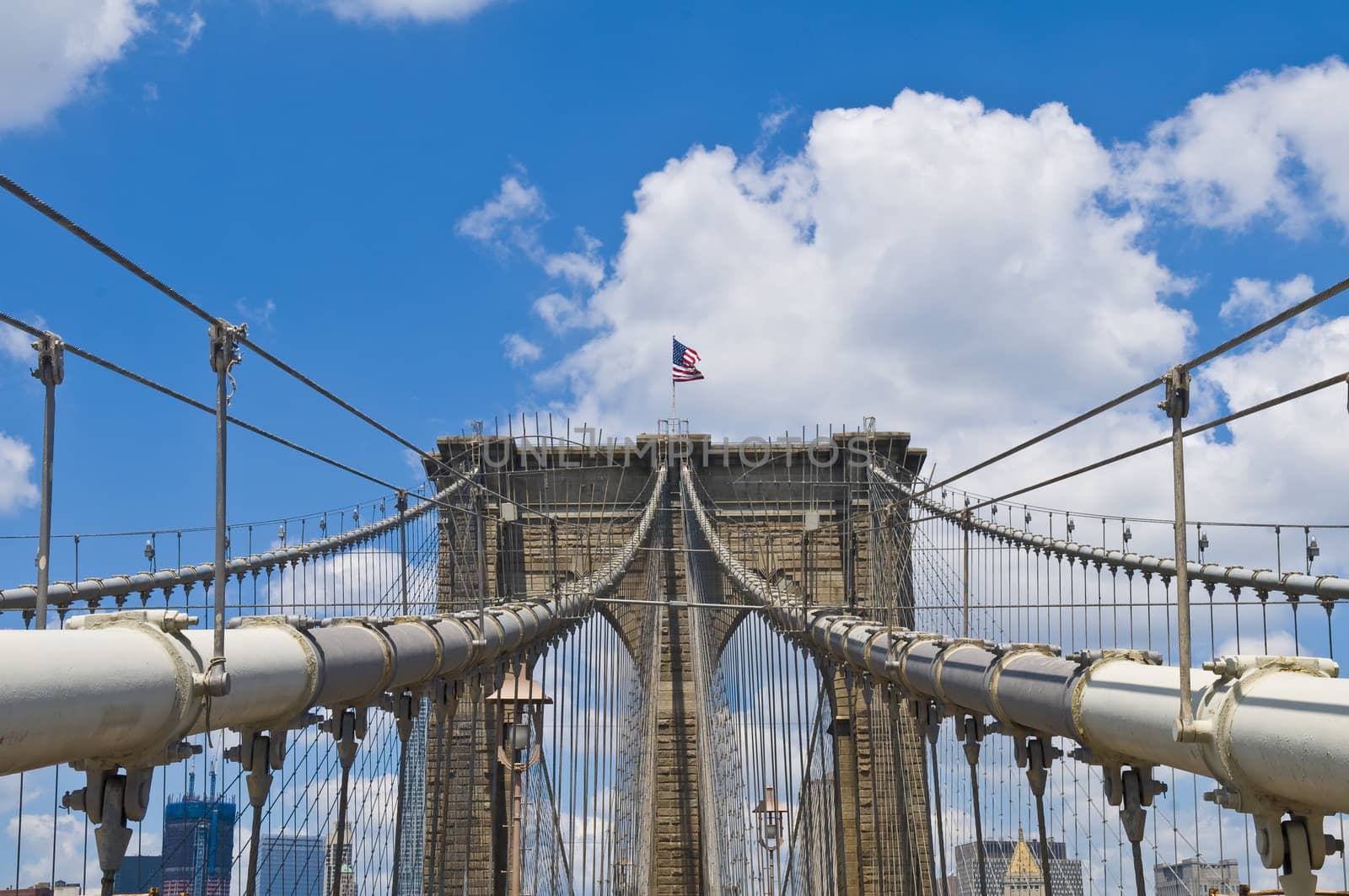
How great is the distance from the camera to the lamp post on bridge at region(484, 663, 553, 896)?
12.1 m

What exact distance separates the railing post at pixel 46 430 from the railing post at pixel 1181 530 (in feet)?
9.14

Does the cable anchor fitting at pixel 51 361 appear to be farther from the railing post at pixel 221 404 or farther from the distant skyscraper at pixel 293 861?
the distant skyscraper at pixel 293 861

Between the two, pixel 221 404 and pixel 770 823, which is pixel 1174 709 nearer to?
pixel 221 404

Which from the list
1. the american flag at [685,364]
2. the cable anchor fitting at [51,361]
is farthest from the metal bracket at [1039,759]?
the american flag at [685,364]

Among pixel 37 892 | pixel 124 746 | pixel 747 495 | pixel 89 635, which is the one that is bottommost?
pixel 37 892

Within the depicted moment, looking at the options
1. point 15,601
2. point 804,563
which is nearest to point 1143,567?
point 804,563

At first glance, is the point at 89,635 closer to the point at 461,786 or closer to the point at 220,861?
the point at 220,861

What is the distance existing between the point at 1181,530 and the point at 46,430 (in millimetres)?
2984

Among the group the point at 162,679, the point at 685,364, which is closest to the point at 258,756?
the point at 162,679

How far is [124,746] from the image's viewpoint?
3.39 meters

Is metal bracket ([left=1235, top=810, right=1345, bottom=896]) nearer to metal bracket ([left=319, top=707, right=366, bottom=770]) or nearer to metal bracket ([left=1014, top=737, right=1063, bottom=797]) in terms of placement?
metal bracket ([left=1014, top=737, right=1063, bottom=797])

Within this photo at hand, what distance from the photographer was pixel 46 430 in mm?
3801

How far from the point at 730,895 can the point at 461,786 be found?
5.25 meters

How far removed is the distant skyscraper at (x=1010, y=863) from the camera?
13.0 m
